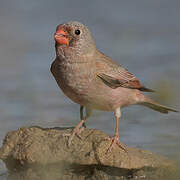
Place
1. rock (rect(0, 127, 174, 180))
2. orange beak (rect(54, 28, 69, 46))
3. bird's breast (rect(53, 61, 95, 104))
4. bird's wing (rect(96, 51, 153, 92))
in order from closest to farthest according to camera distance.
A: 1. rock (rect(0, 127, 174, 180))
2. orange beak (rect(54, 28, 69, 46))
3. bird's breast (rect(53, 61, 95, 104))
4. bird's wing (rect(96, 51, 153, 92))

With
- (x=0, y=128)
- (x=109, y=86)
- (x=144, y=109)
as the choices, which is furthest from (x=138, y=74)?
(x=0, y=128)

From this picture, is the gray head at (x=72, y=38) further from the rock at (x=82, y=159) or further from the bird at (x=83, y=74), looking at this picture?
the rock at (x=82, y=159)

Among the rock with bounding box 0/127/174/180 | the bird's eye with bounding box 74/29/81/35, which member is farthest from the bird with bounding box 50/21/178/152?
the rock with bounding box 0/127/174/180

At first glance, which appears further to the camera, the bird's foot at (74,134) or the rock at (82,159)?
the bird's foot at (74,134)

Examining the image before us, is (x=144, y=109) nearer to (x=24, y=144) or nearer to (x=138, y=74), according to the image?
(x=138, y=74)

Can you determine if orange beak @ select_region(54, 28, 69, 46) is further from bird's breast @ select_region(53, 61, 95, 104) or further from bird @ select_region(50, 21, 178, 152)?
bird's breast @ select_region(53, 61, 95, 104)

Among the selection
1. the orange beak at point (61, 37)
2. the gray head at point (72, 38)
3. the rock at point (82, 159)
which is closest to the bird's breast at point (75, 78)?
the gray head at point (72, 38)

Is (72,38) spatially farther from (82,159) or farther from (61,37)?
(82,159)
